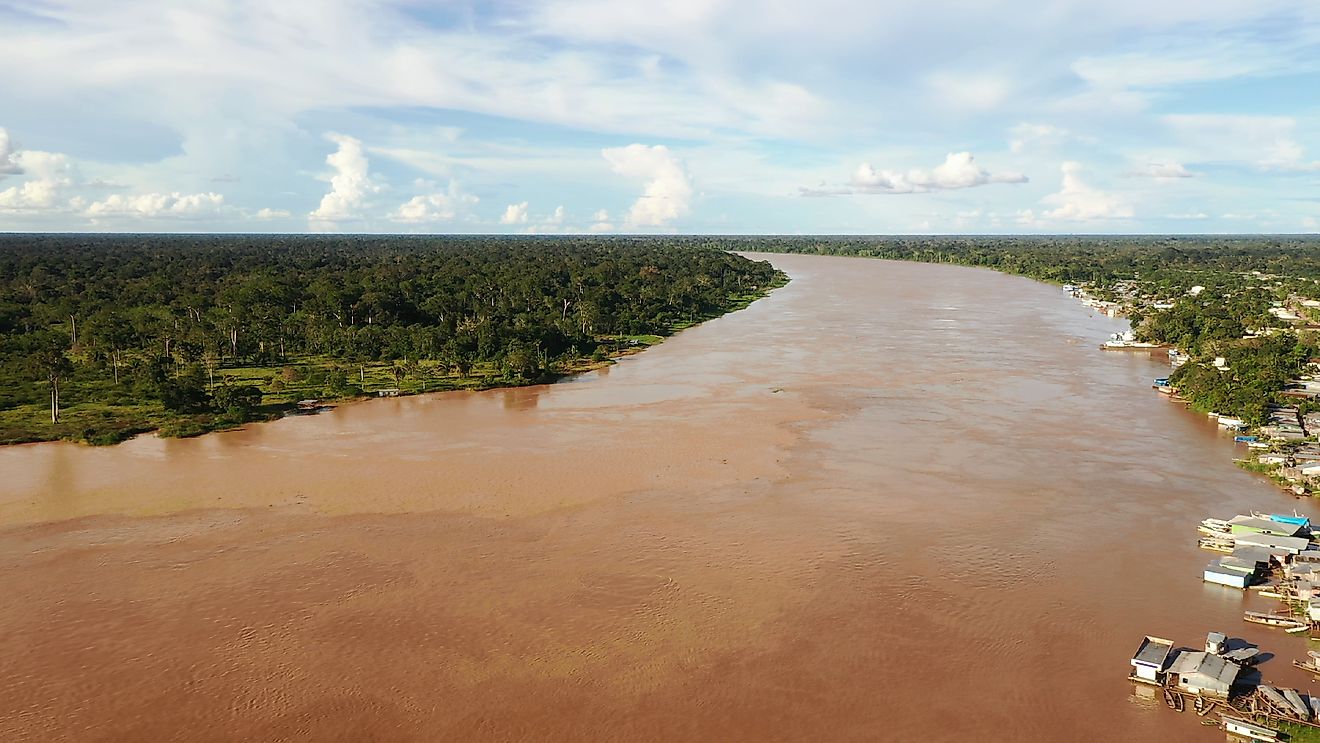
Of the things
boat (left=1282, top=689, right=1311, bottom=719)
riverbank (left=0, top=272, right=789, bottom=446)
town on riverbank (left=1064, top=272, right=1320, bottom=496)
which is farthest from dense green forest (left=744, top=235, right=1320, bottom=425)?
riverbank (left=0, top=272, right=789, bottom=446)

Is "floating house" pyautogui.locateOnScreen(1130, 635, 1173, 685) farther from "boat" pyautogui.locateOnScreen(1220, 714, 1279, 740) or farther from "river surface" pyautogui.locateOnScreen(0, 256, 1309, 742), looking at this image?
"boat" pyautogui.locateOnScreen(1220, 714, 1279, 740)

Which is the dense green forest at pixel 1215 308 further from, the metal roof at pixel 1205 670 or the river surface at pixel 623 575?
the metal roof at pixel 1205 670

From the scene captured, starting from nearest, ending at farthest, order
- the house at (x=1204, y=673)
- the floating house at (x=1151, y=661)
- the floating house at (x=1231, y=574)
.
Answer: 1. the house at (x=1204, y=673)
2. the floating house at (x=1151, y=661)
3. the floating house at (x=1231, y=574)

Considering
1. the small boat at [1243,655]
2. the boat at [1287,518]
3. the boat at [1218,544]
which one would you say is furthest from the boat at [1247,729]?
the boat at [1287,518]

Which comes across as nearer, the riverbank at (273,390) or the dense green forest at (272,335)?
the riverbank at (273,390)

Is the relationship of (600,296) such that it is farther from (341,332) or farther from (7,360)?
(7,360)

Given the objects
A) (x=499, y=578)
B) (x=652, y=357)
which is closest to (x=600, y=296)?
(x=652, y=357)
